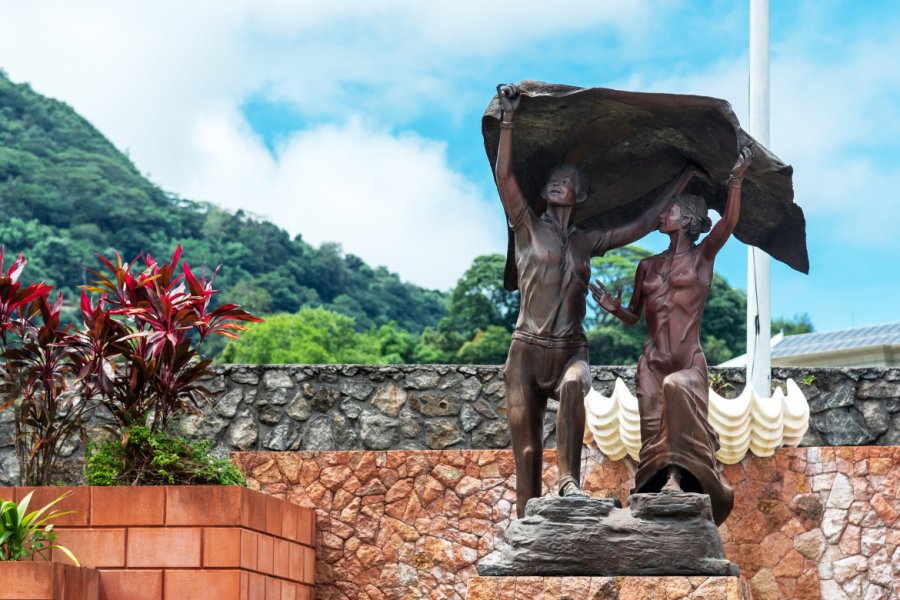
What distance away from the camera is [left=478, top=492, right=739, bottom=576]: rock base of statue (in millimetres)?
6070

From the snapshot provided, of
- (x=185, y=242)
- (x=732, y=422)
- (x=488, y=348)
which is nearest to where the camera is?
(x=732, y=422)

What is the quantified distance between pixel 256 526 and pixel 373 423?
2060mm

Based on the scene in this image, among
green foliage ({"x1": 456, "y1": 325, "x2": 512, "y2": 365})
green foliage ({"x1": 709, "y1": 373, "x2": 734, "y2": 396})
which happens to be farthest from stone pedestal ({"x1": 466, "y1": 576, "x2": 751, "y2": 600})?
green foliage ({"x1": 456, "y1": 325, "x2": 512, "y2": 365})

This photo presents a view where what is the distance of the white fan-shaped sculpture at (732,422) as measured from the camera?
977 cm

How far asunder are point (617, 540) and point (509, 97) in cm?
205

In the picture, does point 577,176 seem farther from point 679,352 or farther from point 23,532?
point 23,532

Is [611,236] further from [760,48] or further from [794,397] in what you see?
[760,48]

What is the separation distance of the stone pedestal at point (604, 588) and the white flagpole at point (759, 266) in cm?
437

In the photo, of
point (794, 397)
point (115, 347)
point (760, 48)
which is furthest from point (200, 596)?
point (760, 48)

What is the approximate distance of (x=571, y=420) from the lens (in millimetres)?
6445


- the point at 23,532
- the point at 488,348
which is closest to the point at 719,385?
the point at 23,532

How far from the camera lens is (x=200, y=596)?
26.2 ft

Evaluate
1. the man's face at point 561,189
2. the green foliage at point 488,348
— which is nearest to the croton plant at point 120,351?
the man's face at point 561,189

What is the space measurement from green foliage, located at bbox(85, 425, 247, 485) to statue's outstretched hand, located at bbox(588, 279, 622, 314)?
2755mm
